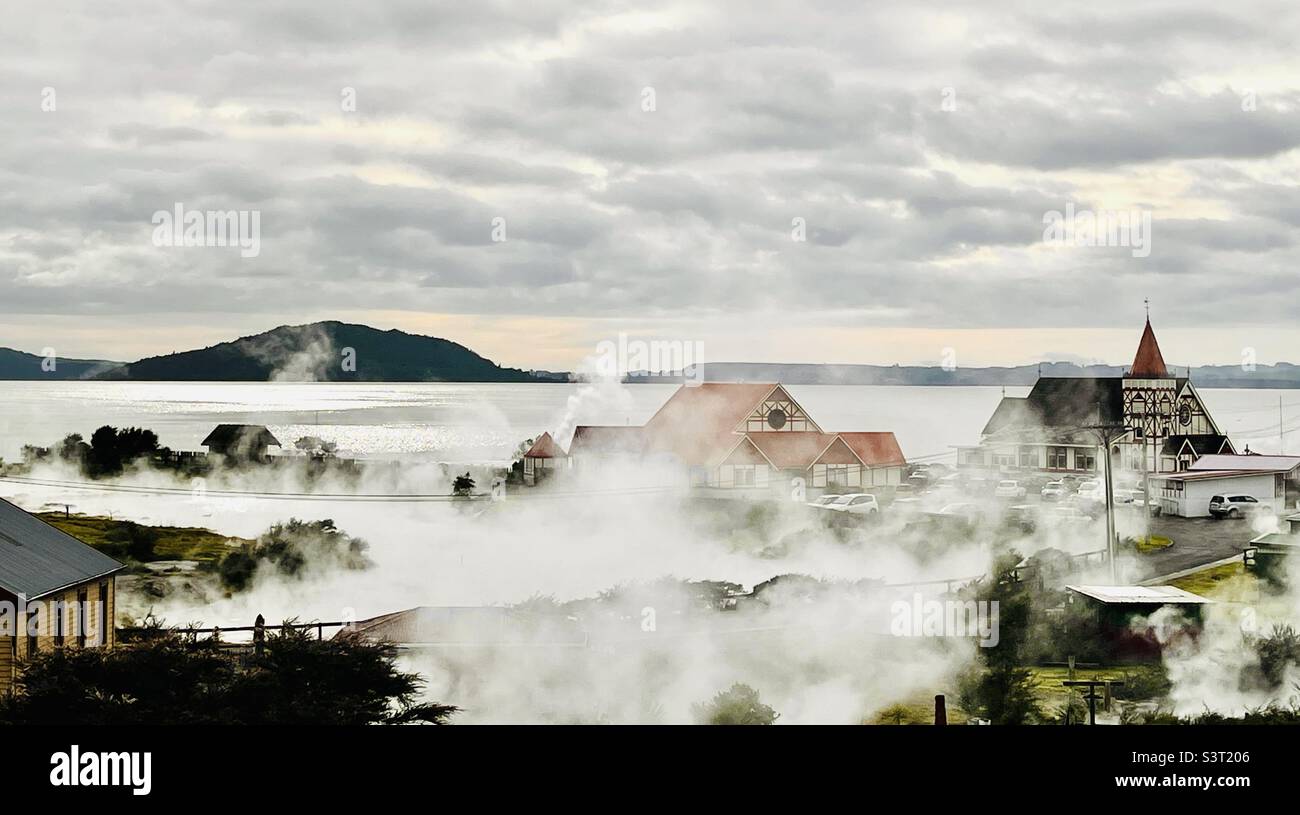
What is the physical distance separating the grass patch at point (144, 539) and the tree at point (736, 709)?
5917mm

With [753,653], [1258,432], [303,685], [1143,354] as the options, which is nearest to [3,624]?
[303,685]

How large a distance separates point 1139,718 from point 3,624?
11391mm

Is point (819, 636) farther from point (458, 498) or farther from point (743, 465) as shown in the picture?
point (458, 498)

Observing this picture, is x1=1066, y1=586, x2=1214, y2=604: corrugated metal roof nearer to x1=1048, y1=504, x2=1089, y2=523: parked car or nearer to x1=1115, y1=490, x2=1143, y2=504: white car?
x1=1048, y1=504, x2=1089, y2=523: parked car

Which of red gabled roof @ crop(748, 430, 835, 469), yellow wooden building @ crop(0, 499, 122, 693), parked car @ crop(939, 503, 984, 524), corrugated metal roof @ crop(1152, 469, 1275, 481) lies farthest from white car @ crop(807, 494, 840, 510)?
yellow wooden building @ crop(0, 499, 122, 693)

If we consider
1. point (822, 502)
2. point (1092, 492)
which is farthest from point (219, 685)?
point (1092, 492)

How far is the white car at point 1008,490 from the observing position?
12.9 meters

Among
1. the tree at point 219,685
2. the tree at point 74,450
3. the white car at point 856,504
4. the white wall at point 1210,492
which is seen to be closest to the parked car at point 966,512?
the white car at point 856,504

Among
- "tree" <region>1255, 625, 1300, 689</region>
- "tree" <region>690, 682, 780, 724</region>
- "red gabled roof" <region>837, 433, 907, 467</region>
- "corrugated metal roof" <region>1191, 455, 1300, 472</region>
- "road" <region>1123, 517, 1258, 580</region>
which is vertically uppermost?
"red gabled roof" <region>837, 433, 907, 467</region>

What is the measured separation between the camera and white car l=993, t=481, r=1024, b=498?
12938mm

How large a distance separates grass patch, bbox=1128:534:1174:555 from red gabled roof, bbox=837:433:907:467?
8.98ft

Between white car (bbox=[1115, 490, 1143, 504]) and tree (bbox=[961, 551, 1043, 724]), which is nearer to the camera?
tree (bbox=[961, 551, 1043, 724])

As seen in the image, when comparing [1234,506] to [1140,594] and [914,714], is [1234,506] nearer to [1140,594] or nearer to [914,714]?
[1140,594]

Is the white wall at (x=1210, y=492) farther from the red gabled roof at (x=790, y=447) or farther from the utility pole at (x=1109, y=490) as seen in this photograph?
the red gabled roof at (x=790, y=447)
